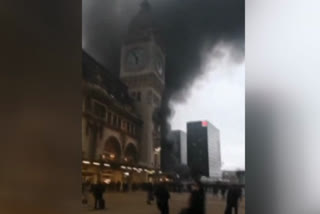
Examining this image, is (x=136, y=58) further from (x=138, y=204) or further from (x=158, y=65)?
(x=138, y=204)

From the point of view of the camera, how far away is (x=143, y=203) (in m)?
1.47

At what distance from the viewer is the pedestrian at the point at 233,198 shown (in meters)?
1.26

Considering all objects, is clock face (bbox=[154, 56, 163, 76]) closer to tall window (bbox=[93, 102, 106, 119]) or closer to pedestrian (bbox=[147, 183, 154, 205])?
tall window (bbox=[93, 102, 106, 119])

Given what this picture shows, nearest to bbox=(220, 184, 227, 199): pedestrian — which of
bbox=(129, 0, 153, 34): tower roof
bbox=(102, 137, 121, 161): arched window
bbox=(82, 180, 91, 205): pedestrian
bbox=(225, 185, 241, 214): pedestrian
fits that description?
bbox=(225, 185, 241, 214): pedestrian

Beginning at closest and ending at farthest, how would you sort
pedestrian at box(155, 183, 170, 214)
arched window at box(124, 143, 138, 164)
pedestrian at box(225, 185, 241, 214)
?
1. pedestrian at box(225, 185, 241, 214)
2. pedestrian at box(155, 183, 170, 214)
3. arched window at box(124, 143, 138, 164)

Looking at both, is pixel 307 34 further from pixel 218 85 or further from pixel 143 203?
pixel 143 203

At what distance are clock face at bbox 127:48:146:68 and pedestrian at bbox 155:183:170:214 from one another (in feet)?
1.98

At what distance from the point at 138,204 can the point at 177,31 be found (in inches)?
32.6

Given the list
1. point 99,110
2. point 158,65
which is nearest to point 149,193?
point 99,110

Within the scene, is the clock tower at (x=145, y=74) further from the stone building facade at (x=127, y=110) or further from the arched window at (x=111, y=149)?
the arched window at (x=111, y=149)

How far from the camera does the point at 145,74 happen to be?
155cm

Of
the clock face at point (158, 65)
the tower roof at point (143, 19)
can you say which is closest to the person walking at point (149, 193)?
the clock face at point (158, 65)

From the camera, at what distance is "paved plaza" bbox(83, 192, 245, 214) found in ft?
4.32

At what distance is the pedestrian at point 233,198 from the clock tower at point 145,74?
356mm
